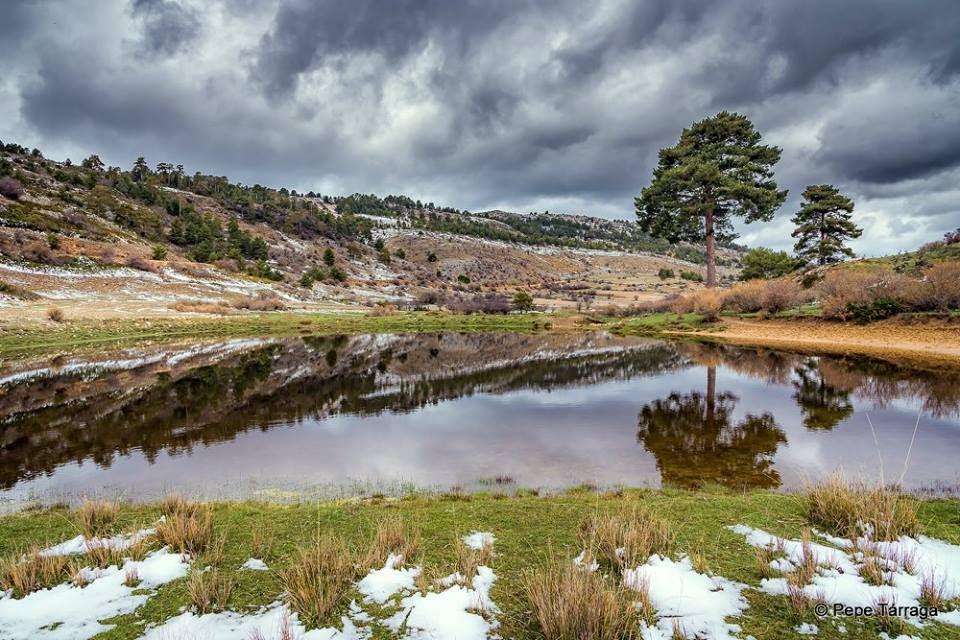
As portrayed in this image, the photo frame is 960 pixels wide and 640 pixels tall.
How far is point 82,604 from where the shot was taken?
15.1 feet

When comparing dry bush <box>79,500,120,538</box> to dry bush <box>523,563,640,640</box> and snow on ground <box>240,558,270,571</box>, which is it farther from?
dry bush <box>523,563,640,640</box>

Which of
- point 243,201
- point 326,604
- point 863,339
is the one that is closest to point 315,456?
point 326,604

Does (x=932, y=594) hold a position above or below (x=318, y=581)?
above

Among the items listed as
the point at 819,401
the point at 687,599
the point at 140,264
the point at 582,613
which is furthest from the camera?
the point at 140,264

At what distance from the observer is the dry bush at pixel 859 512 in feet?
18.1

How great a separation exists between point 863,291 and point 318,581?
34.9m

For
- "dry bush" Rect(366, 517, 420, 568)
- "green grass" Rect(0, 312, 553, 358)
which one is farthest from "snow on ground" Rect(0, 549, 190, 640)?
"green grass" Rect(0, 312, 553, 358)

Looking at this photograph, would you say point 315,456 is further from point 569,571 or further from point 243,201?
point 243,201

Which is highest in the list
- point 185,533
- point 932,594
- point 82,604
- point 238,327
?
point 238,327

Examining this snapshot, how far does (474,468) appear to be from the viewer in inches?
414

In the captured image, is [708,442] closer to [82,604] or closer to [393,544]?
[393,544]

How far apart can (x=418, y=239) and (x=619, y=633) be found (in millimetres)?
148384

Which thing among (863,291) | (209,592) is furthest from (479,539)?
(863,291)

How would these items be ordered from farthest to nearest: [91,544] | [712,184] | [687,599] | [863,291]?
[712,184], [863,291], [91,544], [687,599]
